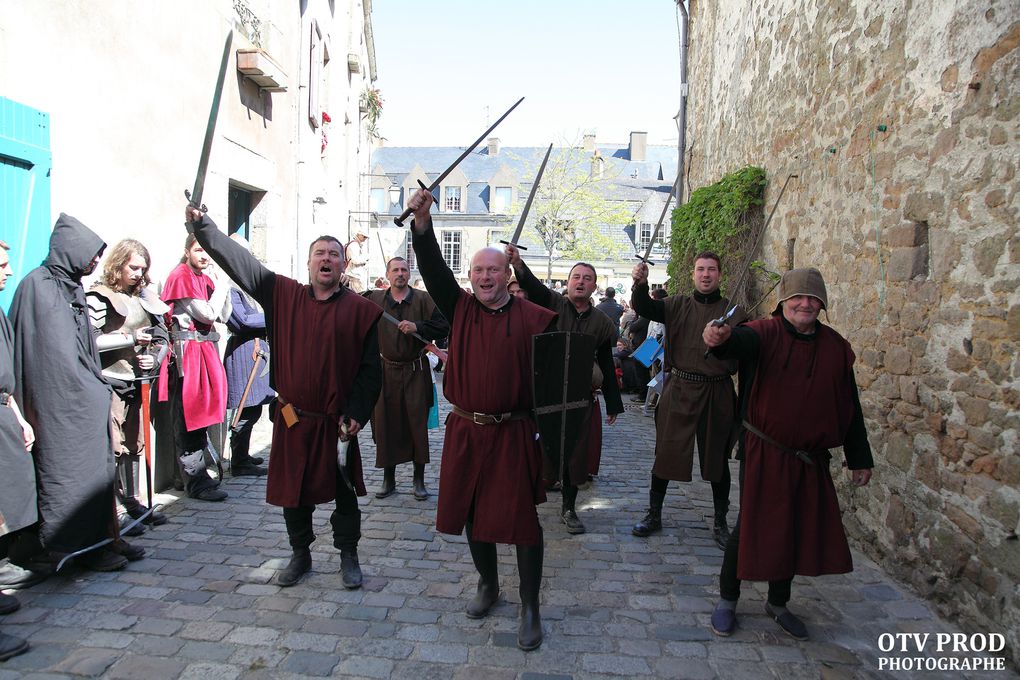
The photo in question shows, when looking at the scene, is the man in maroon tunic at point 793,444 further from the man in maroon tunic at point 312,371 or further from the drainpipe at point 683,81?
the drainpipe at point 683,81

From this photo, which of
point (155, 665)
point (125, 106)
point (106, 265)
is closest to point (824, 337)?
point (155, 665)

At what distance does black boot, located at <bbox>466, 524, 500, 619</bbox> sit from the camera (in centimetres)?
334

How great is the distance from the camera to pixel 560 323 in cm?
491

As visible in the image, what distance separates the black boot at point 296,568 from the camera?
363 cm

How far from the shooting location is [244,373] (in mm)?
5461

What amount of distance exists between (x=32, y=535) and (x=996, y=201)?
5.00 meters

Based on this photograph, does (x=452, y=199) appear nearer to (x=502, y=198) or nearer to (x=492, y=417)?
(x=502, y=198)

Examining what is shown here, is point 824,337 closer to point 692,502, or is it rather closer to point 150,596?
point 692,502

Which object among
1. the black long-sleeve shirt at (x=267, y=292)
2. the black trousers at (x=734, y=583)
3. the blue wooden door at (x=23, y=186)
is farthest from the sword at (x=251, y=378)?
the black trousers at (x=734, y=583)

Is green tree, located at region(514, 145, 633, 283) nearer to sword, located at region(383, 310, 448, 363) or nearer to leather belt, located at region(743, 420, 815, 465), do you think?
sword, located at region(383, 310, 448, 363)

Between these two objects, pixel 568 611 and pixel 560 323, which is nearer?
pixel 568 611

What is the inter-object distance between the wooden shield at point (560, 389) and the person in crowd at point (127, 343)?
243 cm

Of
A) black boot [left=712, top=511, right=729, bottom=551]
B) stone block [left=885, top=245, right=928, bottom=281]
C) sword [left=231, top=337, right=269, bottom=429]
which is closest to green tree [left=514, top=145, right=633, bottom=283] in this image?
sword [left=231, top=337, right=269, bottom=429]

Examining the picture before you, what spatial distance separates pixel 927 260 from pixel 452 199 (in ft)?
128
